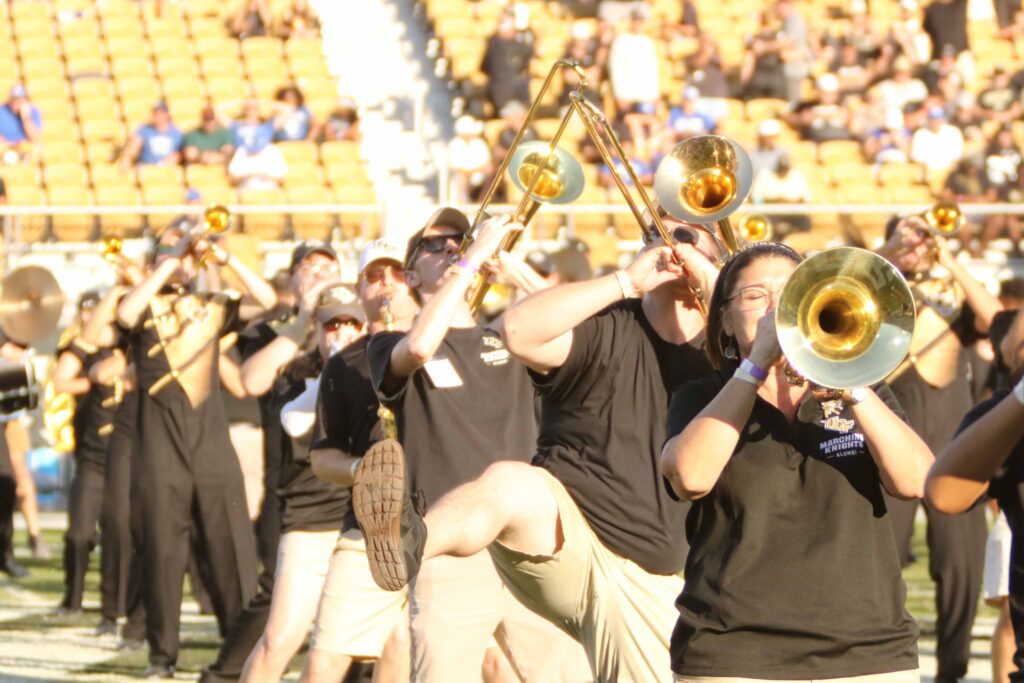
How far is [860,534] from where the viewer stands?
13.3 ft

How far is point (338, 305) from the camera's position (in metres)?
7.40

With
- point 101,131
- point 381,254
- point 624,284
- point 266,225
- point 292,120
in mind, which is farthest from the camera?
point 101,131

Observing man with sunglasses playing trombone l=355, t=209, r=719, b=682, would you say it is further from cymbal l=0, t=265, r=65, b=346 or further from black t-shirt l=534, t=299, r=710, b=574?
cymbal l=0, t=265, r=65, b=346

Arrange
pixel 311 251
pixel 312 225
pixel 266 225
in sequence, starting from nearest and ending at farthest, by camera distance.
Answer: pixel 311 251
pixel 266 225
pixel 312 225

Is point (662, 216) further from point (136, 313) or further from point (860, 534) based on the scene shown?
point (136, 313)

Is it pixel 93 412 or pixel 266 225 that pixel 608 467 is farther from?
pixel 266 225

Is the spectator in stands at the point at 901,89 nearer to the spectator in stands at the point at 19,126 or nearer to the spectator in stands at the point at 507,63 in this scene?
the spectator in stands at the point at 507,63

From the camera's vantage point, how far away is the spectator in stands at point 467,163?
18406 millimetres

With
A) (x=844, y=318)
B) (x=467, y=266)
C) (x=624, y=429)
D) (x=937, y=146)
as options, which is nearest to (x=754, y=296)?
(x=844, y=318)

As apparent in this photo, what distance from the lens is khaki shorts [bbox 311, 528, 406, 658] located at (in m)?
6.36

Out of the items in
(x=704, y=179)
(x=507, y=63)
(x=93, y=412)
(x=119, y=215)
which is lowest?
(x=93, y=412)

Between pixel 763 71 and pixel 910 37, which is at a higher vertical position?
pixel 910 37

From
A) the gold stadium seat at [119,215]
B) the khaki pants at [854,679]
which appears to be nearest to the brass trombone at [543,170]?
the khaki pants at [854,679]

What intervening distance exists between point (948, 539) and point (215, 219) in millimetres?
3807
